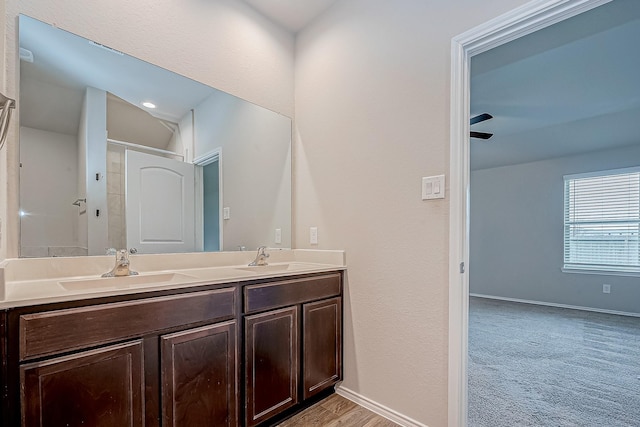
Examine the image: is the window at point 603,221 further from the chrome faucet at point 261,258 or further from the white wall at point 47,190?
the white wall at point 47,190

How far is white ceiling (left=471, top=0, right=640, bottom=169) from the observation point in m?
2.09

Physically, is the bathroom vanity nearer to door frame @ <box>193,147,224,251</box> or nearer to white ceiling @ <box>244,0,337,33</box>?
door frame @ <box>193,147,224,251</box>

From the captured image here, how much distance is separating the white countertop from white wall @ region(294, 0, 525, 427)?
0.34 m

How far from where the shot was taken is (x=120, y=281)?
150 centimetres

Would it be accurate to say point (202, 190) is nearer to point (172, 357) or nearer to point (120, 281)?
point (120, 281)

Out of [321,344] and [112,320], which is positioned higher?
[112,320]

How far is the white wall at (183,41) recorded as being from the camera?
1.37 metres

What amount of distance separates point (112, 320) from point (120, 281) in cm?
40

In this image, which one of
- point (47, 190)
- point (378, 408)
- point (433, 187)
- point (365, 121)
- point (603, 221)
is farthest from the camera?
point (603, 221)

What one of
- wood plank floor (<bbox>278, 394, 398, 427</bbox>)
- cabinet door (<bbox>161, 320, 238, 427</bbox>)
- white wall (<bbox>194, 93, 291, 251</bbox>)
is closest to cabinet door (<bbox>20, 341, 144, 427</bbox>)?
cabinet door (<bbox>161, 320, 238, 427</bbox>)

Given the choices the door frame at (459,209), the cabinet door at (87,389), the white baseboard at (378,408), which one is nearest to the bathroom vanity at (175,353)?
the cabinet door at (87,389)

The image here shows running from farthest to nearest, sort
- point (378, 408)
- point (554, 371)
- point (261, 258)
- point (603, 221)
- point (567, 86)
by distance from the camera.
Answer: point (603, 221) → point (567, 86) → point (554, 371) → point (261, 258) → point (378, 408)

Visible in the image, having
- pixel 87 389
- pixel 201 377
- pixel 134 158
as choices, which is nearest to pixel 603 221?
pixel 201 377

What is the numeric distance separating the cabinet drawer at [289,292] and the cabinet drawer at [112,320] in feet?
0.48
